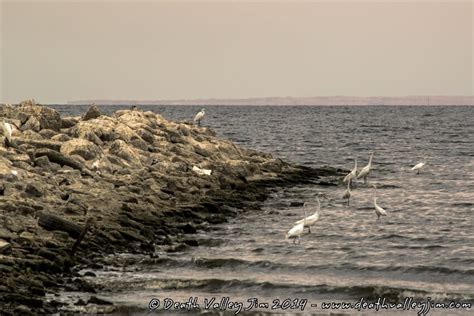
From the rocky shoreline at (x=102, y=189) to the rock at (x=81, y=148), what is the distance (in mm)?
45

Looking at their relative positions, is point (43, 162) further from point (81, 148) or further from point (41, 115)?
point (41, 115)

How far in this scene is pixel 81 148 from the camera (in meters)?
28.1

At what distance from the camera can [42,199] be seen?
864 inches

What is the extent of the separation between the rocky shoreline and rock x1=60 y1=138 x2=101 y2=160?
5cm

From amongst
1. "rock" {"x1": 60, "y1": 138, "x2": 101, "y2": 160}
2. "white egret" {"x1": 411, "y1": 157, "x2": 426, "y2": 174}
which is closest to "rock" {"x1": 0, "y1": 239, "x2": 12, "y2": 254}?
"rock" {"x1": 60, "y1": 138, "x2": 101, "y2": 160}

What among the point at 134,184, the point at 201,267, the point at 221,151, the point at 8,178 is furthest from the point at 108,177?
the point at 221,151

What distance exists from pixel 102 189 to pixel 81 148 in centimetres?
380

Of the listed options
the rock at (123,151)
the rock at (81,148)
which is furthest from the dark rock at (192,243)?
the rock at (123,151)

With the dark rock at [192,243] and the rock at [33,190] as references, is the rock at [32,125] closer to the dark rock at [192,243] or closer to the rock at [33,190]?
the rock at [33,190]

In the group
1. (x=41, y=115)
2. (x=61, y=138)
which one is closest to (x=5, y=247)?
(x=61, y=138)

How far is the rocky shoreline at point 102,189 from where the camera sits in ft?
56.5

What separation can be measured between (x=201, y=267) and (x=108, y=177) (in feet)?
28.0

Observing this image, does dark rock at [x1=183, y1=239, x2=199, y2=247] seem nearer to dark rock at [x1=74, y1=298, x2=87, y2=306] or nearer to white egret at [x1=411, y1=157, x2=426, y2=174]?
dark rock at [x1=74, y1=298, x2=87, y2=306]

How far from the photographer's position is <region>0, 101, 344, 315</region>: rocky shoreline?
17.2 metres
